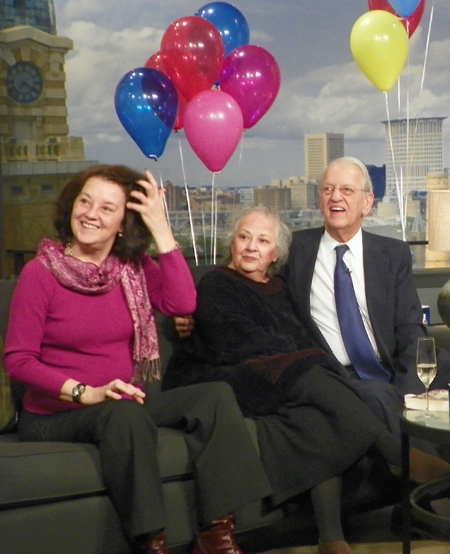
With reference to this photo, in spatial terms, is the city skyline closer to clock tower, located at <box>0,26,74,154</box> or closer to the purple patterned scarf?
clock tower, located at <box>0,26,74,154</box>

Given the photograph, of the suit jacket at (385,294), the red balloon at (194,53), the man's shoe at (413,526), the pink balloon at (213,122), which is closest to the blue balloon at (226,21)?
the red balloon at (194,53)

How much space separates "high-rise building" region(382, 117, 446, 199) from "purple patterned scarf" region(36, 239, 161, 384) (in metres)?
3.97

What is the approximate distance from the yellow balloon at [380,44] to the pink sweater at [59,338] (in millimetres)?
2344

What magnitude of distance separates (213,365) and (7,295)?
704mm

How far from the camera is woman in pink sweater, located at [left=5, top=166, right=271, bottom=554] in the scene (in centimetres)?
242

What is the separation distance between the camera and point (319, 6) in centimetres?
632

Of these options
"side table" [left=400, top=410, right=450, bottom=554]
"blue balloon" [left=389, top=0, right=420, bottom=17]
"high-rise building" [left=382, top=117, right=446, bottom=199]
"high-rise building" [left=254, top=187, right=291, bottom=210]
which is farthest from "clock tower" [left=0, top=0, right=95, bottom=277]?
"side table" [left=400, top=410, right=450, bottom=554]

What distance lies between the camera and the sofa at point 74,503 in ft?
7.80

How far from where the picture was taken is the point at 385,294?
10.4ft

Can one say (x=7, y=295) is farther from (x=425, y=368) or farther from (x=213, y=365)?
(x=425, y=368)

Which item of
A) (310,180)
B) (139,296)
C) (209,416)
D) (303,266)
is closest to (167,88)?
(303,266)

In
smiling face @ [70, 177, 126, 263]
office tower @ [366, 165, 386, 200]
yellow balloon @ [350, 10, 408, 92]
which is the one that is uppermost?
yellow balloon @ [350, 10, 408, 92]

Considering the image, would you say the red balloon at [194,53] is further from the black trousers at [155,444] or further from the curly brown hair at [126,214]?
the black trousers at [155,444]

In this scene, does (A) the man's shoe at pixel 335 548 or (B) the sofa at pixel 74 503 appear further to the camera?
(A) the man's shoe at pixel 335 548
